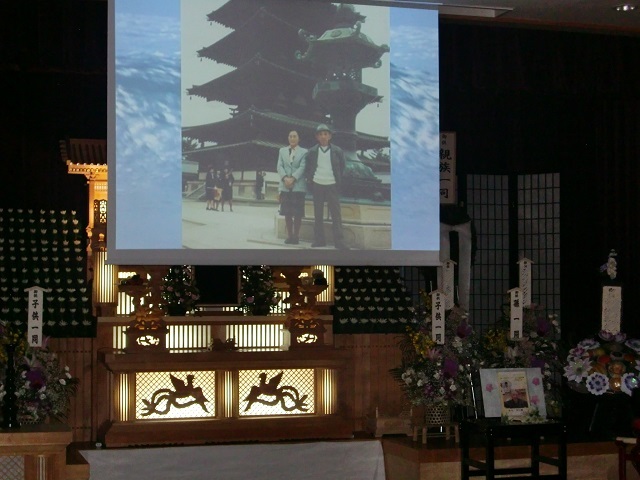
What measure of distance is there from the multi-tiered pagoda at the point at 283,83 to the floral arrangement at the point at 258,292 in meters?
2.16

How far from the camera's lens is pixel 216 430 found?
8.69 metres

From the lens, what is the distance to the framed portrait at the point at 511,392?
784cm

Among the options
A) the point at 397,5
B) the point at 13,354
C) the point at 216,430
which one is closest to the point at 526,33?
the point at 397,5

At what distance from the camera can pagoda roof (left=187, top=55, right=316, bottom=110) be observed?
7.64 m

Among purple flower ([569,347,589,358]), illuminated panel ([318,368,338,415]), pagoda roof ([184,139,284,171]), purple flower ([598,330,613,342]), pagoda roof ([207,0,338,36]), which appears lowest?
illuminated panel ([318,368,338,415])

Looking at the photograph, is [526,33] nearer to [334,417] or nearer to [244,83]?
[244,83]

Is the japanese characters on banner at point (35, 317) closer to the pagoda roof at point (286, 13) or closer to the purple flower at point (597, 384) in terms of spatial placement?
the pagoda roof at point (286, 13)

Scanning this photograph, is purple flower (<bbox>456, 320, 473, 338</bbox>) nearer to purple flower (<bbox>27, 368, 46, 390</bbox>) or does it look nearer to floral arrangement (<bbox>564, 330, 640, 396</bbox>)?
floral arrangement (<bbox>564, 330, 640, 396</bbox>)

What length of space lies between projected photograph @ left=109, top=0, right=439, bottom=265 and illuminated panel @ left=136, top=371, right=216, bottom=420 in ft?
5.11

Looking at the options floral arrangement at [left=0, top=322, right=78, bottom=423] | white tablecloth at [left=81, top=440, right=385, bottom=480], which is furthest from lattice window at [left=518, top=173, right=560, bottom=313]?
floral arrangement at [left=0, top=322, right=78, bottom=423]

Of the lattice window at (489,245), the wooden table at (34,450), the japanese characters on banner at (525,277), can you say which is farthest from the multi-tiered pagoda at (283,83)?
the lattice window at (489,245)

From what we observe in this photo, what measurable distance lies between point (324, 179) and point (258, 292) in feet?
7.19

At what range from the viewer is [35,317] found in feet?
26.0

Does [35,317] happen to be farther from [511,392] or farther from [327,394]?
[511,392]
